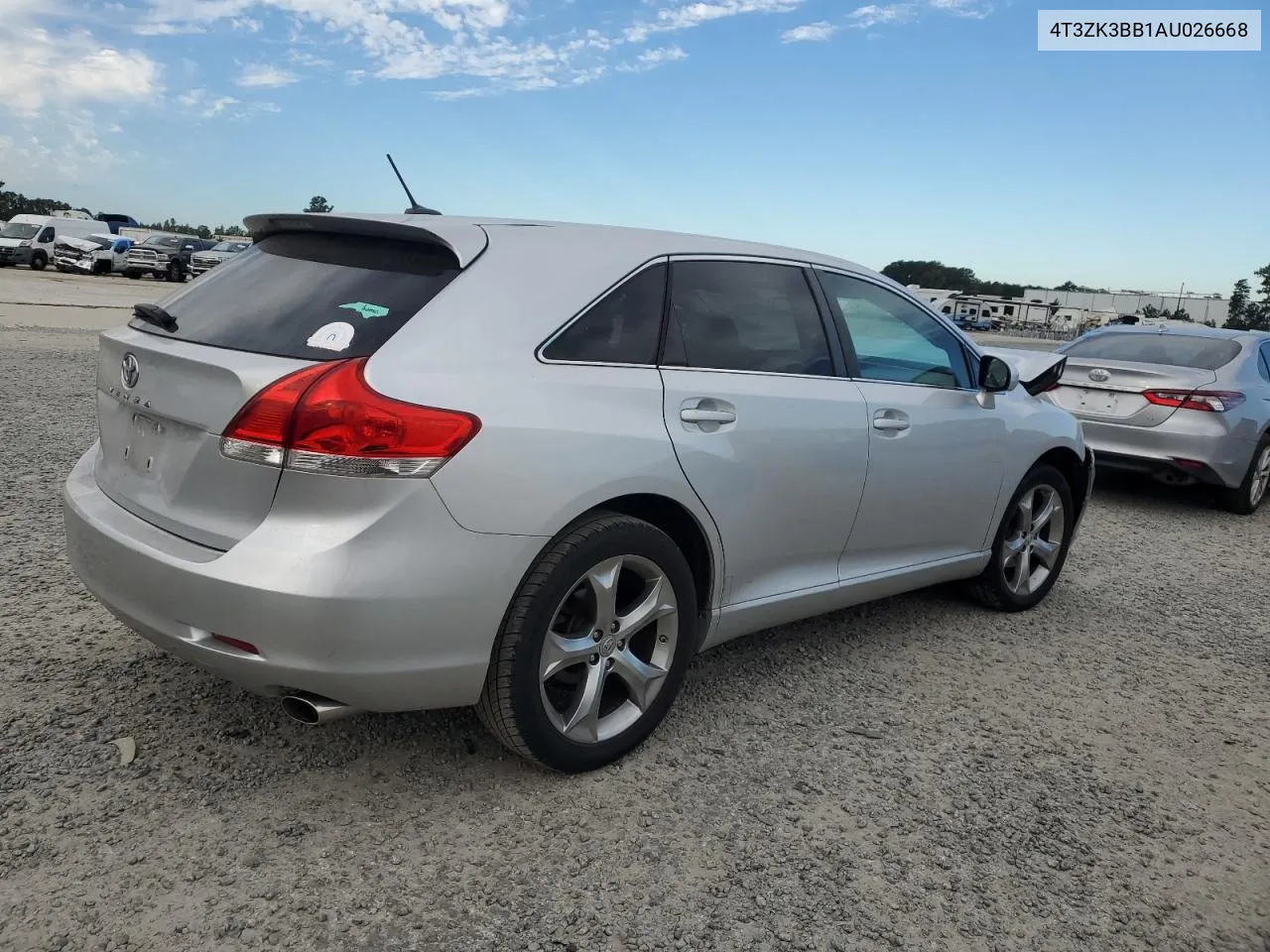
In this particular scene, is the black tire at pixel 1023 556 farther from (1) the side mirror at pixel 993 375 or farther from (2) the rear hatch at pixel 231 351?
(2) the rear hatch at pixel 231 351

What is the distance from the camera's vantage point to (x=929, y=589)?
5.23 metres

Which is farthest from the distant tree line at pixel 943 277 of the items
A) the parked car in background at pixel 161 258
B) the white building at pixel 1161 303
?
the parked car in background at pixel 161 258

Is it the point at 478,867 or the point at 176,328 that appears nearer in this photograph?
the point at 478,867

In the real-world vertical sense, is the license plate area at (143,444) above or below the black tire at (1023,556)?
above

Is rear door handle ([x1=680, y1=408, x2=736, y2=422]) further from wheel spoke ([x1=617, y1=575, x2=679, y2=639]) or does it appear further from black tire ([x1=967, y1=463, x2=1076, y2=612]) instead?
black tire ([x1=967, y1=463, x2=1076, y2=612])

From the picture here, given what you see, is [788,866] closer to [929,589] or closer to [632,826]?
[632,826]

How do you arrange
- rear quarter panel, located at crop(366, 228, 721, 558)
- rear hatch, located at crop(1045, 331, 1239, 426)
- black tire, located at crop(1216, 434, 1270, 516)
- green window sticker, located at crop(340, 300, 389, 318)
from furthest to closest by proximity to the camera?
black tire, located at crop(1216, 434, 1270, 516) → rear hatch, located at crop(1045, 331, 1239, 426) → green window sticker, located at crop(340, 300, 389, 318) → rear quarter panel, located at crop(366, 228, 721, 558)

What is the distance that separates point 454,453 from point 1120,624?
370 centimetres

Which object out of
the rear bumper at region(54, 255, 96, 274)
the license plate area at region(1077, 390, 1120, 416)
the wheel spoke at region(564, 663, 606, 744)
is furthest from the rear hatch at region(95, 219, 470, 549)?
the rear bumper at region(54, 255, 96, 274)

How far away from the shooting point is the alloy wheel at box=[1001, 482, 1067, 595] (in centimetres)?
486

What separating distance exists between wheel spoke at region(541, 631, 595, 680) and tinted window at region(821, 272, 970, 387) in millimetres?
1608

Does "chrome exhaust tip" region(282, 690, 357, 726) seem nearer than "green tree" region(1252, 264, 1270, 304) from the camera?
Yes

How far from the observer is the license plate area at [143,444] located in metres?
2.85

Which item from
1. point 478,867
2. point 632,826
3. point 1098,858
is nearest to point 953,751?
point 1098,858
